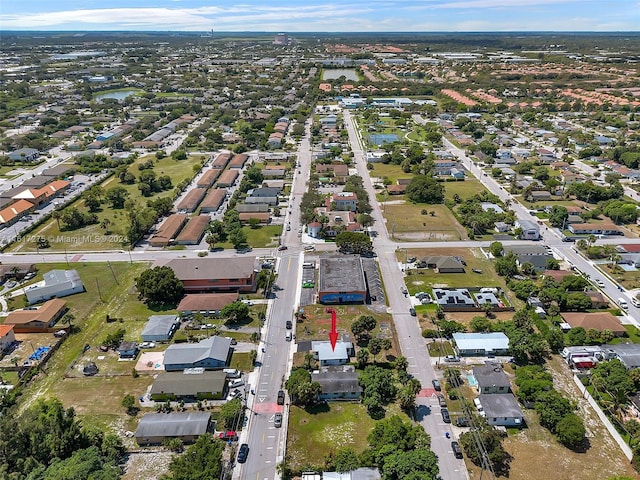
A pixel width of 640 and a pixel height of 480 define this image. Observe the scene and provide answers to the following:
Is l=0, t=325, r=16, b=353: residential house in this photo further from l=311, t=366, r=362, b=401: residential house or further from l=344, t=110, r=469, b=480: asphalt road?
l=344, t=110, r=469, b=480: asphalt road

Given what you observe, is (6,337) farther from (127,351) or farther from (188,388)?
(188,388)

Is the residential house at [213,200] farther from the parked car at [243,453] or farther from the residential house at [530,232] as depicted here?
the parked car at [243,453]

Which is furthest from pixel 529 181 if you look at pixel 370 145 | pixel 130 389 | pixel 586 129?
pixel 130 389

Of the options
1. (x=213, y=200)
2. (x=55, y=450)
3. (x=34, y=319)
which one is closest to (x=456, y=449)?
(x=55, y=450)

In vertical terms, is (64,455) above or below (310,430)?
above

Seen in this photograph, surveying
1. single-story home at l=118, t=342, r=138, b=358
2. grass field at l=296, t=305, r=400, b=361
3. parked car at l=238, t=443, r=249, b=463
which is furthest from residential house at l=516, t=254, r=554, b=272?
single-story home at l=118, t=342, r=138, b=358

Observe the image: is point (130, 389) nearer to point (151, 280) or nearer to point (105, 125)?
point (151, 280)
